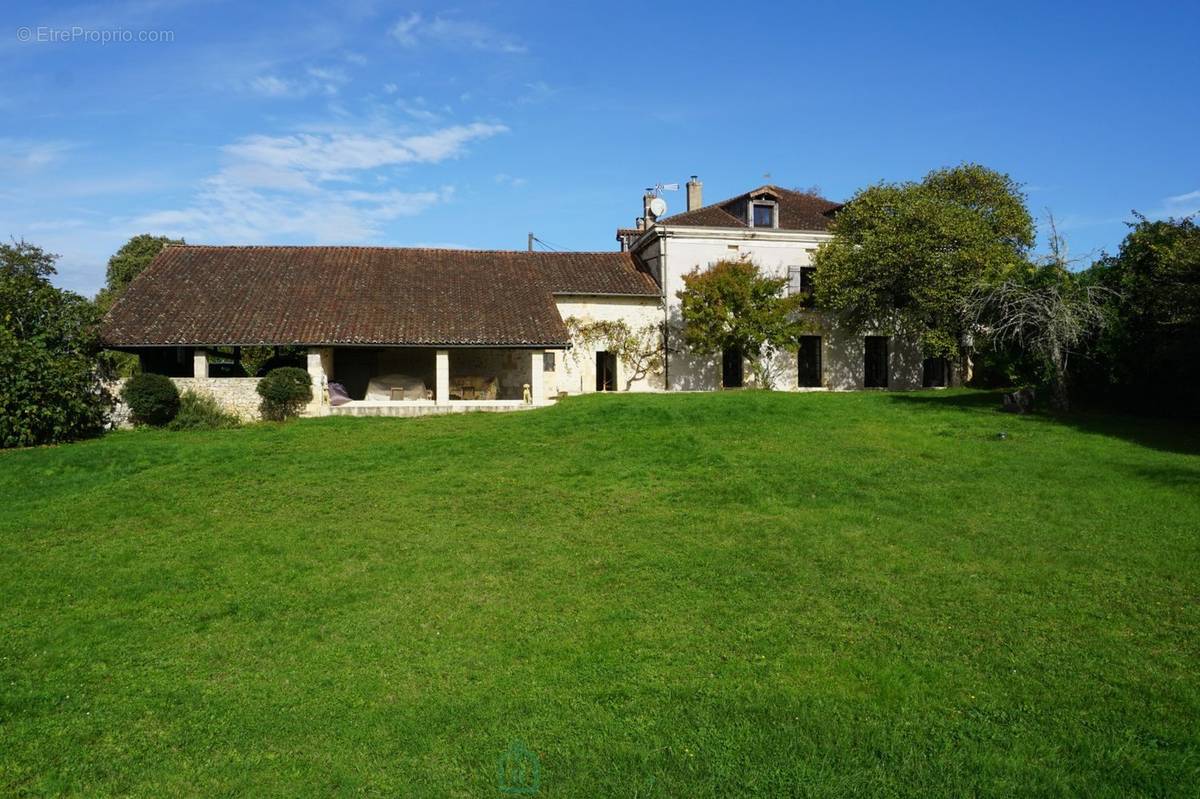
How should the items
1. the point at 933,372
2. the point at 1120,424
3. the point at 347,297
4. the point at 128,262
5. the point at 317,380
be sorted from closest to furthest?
the point at 1120,424, the point at 317,380, the point at 347,297, the point at 933,372, the point at 128,262

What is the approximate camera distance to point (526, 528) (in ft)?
38.8

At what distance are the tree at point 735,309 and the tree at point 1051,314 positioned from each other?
313 inches

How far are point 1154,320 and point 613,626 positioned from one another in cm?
1678

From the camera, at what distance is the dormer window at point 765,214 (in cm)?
3177

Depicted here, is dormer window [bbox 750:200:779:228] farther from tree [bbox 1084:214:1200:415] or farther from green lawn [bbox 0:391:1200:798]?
green lawn [bbox 0:391:1200:798]

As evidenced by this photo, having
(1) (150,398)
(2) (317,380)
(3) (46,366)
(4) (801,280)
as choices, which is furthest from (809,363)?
(3) (46,366)

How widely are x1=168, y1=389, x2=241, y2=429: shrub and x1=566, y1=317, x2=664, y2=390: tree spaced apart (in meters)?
12.3

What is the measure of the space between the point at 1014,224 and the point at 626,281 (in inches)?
553

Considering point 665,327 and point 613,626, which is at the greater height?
point 665,327

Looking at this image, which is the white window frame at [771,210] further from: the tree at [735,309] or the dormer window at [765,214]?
the tree at [735,309]

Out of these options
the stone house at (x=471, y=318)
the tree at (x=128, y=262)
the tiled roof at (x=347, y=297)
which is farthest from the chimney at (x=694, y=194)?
the tree at (x=128, y=262)

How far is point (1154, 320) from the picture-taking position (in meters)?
18.7

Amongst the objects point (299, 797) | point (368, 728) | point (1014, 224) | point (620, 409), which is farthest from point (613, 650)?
point (1014, 224)

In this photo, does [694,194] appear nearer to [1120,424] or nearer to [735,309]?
[735,309]
